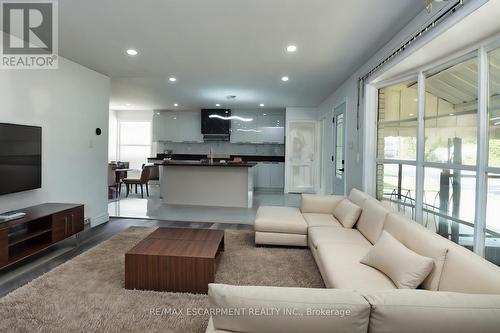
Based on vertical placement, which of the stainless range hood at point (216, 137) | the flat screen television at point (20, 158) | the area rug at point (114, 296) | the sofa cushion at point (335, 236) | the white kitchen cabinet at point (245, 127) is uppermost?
the white kitchen cabinet at point (245, 127)

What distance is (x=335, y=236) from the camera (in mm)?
2916

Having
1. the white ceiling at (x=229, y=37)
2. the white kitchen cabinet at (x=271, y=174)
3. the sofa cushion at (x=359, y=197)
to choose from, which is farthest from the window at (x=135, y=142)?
the sofa cushion at (x=359, y=197)

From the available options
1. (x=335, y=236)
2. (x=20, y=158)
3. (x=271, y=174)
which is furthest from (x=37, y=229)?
(x=271, y=174)

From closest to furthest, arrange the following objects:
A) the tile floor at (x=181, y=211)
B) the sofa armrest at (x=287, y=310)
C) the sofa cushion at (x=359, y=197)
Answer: the sofa armrest at (x=287, y=310) → the sofa cushion at (x=359, y=197) → the tile floor at (x=181, y=211)

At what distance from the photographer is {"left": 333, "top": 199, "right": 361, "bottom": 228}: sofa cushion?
3262mm

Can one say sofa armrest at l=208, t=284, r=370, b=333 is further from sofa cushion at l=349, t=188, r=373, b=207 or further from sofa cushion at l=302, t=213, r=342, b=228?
sofa cushion at l=349, t=188, r=373, b=207

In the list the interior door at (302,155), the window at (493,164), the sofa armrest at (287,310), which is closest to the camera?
the sofa armrest at (287,310)

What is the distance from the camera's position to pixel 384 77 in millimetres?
3537

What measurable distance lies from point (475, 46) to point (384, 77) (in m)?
1.29

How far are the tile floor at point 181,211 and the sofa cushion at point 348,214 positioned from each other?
69.5 inches

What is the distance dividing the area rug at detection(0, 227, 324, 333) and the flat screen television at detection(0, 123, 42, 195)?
3.41ft

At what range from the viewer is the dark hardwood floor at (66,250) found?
2.67m

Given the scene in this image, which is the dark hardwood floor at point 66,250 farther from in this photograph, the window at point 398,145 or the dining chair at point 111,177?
the window at point 398,145

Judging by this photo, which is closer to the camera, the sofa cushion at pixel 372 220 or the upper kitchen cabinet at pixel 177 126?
the sofa cushion at pixel 372 220
